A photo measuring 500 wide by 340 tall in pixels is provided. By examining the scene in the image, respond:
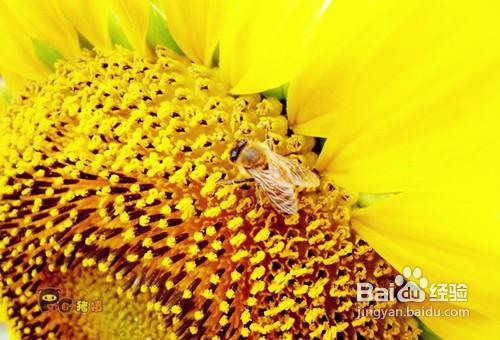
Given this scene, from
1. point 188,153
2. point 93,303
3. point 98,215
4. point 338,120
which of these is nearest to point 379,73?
point 338,120

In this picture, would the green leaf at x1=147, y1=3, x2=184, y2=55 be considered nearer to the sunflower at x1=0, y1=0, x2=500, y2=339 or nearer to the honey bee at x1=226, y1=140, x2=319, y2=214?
the sunflower at x1=0, y1=0, x2=500, y2=339

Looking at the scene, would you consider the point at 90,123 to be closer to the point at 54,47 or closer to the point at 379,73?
the point at 54,47

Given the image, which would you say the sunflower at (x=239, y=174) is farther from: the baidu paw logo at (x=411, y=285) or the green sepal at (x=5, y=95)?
the green sepal at (x=5, y=95)

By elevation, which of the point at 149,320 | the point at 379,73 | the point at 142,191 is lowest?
the point at 149,320

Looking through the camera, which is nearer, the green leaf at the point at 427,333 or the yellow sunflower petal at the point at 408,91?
the yellow sunflower petal at the point at 408,91

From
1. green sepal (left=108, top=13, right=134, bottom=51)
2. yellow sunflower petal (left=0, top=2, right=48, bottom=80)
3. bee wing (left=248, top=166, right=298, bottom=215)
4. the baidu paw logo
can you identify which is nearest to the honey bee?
bee wing (left=248, top=166, right=298, bottom=215)

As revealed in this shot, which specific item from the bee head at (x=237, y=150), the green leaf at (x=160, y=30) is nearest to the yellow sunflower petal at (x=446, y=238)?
the bee head at (x=237, y=150)

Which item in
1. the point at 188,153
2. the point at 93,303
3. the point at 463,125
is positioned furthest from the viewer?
the point at 93,303
